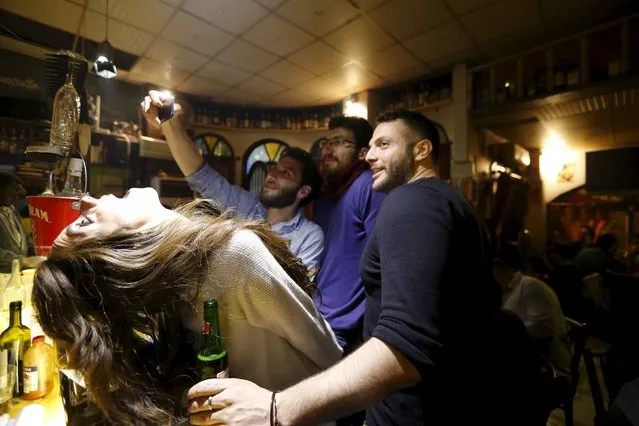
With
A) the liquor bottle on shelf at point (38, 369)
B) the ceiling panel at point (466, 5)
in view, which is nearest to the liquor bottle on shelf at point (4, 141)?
the liquor bottle on shelf at point (38, 369)

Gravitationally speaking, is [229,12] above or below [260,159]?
above

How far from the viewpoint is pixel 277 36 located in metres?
1.88

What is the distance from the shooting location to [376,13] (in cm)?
179

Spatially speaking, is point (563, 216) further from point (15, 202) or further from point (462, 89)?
point (15, 202)

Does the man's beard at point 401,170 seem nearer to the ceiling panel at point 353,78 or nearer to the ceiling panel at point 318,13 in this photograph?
the ceiling panel at point 318,13

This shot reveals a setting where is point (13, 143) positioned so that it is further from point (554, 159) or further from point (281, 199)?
point (554, 159)

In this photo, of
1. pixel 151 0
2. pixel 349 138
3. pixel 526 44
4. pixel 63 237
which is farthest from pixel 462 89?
pixel 63 237

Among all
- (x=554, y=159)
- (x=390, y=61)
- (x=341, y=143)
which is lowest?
(x=341, y=143)

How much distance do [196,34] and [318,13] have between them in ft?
2.22

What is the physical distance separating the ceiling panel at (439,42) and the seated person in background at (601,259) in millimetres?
2819

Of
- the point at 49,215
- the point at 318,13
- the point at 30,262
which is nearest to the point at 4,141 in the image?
the point at 30,262

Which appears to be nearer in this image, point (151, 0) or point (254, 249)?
point (254, 249)

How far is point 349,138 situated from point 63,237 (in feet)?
4.30

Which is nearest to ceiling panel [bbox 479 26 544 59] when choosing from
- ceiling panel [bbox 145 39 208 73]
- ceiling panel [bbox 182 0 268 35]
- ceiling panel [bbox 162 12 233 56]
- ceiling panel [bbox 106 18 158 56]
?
ceiling panel [bbox 182 0 268 35]
